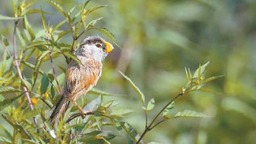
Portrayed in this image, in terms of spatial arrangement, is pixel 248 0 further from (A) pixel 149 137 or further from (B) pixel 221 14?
(A) pixel 149 137

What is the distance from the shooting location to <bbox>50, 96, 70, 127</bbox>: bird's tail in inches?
96.1

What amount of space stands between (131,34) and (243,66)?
0.77 m

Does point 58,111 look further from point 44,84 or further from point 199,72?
point 199,72

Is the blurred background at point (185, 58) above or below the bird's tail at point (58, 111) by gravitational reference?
above

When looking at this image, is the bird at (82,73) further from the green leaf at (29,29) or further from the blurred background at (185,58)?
the blurred background at (185,58)

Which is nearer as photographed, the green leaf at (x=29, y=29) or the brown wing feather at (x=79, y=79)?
the brown wing feather at (x=79, y=79)

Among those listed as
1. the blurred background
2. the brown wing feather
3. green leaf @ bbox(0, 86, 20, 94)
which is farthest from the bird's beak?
the blurred background

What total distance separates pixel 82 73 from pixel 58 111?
6.1 inches

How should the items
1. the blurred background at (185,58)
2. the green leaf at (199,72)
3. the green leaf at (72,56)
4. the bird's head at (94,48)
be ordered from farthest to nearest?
the blurred background at (185,58) → the bird's head at (94,48) → the green leaf at (199,72) → the green leaf at (72,56)

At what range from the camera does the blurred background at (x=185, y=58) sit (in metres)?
5.16

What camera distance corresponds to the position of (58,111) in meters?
2.45

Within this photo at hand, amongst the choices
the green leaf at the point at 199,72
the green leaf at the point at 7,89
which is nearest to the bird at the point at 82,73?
the green leaf at the point at 7,89

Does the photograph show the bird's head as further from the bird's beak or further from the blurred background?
the blurred background

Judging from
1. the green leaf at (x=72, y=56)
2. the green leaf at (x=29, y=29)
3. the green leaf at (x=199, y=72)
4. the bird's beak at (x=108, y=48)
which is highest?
the green leaf at (x=29, y=29)
